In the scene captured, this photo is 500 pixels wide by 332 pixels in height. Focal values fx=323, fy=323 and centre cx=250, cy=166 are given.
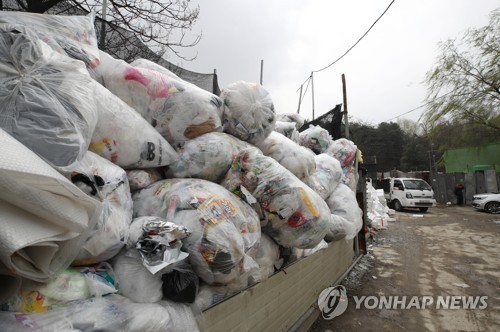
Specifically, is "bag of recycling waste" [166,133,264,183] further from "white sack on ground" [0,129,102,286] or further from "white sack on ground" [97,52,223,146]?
"white sack on ground" [0,129,102,286]

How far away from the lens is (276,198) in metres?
2.00

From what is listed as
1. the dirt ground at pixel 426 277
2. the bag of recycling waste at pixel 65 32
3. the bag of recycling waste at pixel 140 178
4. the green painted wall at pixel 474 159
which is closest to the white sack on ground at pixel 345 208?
the dirt ground at pixel 426 277

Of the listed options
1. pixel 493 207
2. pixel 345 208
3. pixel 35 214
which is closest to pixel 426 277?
pixel 345 208

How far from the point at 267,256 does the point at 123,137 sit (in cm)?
112

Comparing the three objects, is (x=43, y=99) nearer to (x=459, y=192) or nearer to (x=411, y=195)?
(x=411, y=195)

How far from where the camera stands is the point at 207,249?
4.62 ft

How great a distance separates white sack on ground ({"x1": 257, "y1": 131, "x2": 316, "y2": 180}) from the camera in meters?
2.60

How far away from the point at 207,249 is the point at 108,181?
514 millimetres

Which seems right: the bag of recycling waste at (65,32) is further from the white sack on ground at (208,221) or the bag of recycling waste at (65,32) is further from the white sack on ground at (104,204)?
the white sack on ground at (208,221)

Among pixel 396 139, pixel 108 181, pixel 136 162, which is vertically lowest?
pixel 108 181

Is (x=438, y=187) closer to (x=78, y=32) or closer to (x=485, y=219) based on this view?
(x=485, y=219)

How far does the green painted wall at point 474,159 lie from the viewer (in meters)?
18.9

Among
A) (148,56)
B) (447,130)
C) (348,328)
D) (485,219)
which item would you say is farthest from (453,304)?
(447,130)

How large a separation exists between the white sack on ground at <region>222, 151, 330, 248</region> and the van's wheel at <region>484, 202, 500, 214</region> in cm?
1357
